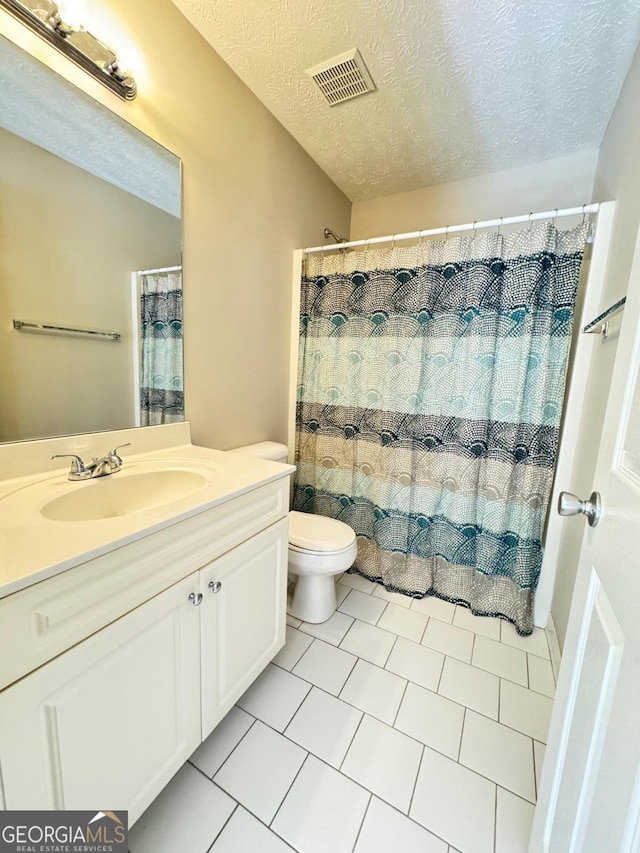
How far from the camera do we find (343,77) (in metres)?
1.43

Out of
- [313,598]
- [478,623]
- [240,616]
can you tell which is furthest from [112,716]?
[478,623]

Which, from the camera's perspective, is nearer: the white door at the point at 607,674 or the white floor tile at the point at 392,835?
the white door at the point at 607,674

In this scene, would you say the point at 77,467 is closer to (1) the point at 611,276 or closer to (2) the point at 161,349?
(2) the point at 161,349

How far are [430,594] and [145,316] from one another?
1.91 metres

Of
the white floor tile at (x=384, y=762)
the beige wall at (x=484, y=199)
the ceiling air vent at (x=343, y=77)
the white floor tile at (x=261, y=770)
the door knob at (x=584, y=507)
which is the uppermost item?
the ceiling air vent at (x=343, y=77)

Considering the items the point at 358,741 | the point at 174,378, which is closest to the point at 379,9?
the point at 174,378

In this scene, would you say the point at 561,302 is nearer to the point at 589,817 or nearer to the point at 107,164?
the point at 589,817

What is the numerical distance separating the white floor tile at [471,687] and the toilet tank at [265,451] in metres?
1.16

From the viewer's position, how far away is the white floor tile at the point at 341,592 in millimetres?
1789

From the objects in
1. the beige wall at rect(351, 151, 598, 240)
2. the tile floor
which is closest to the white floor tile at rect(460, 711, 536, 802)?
the tile floor

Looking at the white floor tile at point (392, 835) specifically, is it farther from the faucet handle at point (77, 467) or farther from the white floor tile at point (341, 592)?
the faucet handle at point (77, 467)

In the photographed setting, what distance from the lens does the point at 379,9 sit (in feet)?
3.85

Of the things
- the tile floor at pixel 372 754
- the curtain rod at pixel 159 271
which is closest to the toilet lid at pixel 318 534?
the tile floor at pixel 372 754

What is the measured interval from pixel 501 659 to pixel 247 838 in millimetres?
1126
